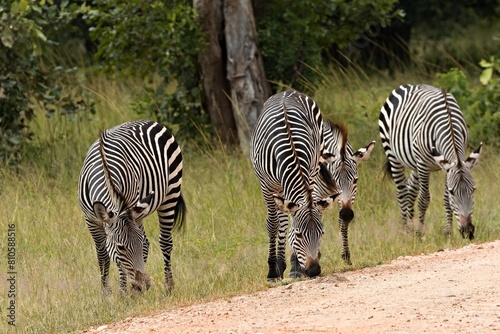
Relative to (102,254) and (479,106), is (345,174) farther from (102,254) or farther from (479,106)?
(479,106)

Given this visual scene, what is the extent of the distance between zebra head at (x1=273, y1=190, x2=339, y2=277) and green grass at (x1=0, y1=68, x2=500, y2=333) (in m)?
Answer: 0.48

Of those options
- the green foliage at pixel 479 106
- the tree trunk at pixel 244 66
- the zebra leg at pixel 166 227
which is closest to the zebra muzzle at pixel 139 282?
the zebra leg at pixel 166 227

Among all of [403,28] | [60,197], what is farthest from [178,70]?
[403,28]

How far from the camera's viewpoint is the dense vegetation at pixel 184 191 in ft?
27.7

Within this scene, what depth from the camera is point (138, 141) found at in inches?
352

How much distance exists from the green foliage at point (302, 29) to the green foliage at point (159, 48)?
1.12 meters

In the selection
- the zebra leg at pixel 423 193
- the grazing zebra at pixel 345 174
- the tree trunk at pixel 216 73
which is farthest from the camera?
the tree trunk at pixel 216 73

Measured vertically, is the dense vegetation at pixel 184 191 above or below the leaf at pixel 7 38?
below

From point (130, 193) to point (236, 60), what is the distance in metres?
5.84

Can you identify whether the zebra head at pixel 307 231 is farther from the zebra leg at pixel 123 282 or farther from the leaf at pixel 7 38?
the leaf at pixel 7 38

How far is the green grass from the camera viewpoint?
26.4ft

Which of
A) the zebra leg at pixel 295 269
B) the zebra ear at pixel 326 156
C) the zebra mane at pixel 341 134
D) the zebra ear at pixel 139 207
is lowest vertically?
the zebra leg at pixel 295 269

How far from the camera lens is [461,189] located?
973cm

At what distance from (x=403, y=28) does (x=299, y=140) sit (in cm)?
1475
